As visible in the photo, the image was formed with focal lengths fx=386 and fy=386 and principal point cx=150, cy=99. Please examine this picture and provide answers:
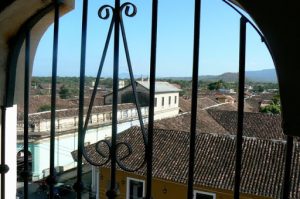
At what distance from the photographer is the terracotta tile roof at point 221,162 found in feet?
32.5

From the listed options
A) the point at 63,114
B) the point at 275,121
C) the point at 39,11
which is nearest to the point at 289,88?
the point at 39,11

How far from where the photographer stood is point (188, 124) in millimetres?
16969

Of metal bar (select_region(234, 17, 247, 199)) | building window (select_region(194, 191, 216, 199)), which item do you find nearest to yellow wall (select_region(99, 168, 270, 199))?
building window (select_region(194, 191, 216, 199))

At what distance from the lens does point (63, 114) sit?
16.0 metres

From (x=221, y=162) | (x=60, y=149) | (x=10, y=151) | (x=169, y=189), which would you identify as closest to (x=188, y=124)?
(x=60, y=149)

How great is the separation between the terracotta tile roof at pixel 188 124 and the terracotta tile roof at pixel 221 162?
11.9ft

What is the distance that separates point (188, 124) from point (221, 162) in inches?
239

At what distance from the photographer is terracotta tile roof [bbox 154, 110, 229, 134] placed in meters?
16.3

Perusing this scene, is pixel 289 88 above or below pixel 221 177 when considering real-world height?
above

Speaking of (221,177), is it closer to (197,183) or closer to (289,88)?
(197,183)

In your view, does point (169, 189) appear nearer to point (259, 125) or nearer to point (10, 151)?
point (259, 125)

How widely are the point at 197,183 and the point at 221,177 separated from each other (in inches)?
27.1

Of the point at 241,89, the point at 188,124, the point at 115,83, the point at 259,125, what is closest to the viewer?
the point at 241,89

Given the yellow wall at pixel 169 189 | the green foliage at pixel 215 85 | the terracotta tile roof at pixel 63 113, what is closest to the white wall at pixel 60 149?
the terracotta tile roof at pixel 63 113
